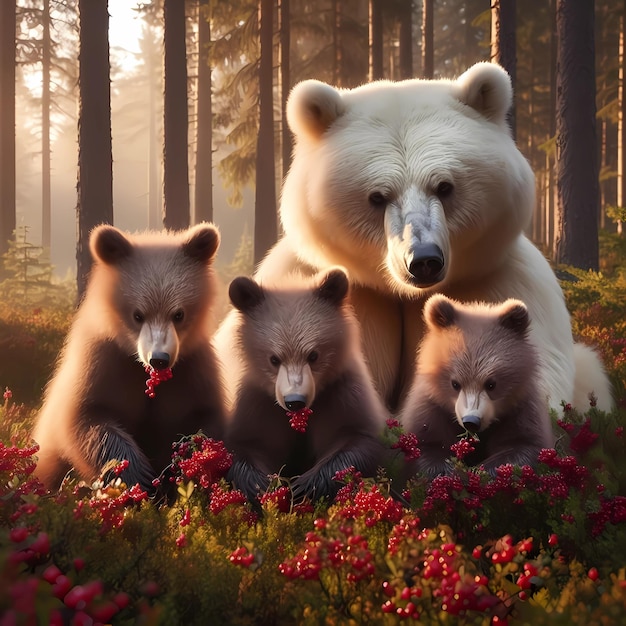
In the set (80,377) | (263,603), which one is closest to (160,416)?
(80,377)

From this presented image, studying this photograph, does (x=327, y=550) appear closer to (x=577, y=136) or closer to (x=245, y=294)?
(x=245, y=294)

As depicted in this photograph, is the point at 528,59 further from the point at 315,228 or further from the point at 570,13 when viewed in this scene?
the point at 315,228

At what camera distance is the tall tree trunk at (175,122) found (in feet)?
41.5

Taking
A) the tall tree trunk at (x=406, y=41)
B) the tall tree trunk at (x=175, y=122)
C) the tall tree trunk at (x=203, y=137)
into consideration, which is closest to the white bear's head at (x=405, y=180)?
the tall tree trunk at (x=175, y=122)

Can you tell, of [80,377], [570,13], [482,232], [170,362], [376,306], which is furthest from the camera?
[570,13]

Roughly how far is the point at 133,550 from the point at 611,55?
83.8ft

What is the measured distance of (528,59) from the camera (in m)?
25.9

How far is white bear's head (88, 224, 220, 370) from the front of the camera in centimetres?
377

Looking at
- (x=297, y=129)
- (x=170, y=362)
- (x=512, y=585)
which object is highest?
(x=297, y=129)

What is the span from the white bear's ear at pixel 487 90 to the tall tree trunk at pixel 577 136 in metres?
6.28

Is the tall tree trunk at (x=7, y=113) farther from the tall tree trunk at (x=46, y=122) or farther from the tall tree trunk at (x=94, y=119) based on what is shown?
the tall tree trunk at (x=94, y=119)

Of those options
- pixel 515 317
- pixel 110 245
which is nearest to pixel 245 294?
pixel 110 245

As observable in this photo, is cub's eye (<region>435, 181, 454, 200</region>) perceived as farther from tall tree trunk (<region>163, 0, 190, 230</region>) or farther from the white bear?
tall tree trunk (<region>163, 0, 190, 230</region>)

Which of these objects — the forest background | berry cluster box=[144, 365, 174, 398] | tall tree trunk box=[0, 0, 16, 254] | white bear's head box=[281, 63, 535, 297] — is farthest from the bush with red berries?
tall tree trunk box=[0, 0, 16, 254]
